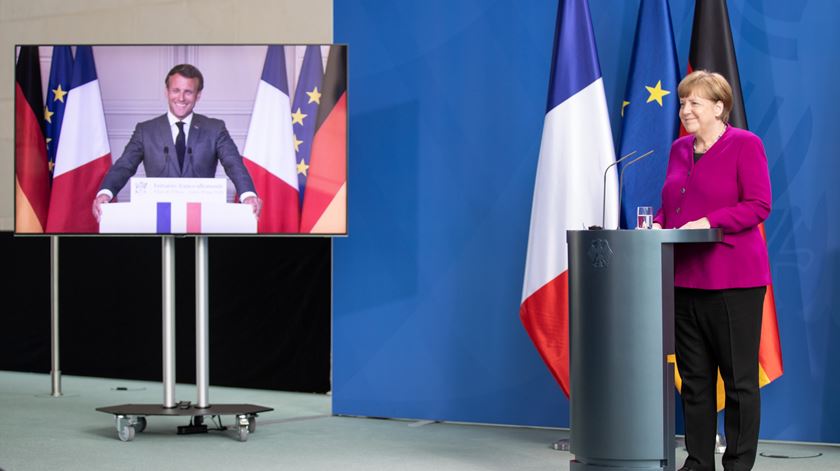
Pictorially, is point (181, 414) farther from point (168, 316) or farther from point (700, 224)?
point (700, 224)

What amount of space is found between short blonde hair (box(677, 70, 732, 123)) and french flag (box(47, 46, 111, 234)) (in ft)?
7.88

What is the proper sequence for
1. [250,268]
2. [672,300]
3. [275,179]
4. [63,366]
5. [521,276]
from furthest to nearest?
[63,366], [250,268], [521,276], [275,179], [672,300]

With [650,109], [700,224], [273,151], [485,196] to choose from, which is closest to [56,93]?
[273,151]

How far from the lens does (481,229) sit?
198 inches

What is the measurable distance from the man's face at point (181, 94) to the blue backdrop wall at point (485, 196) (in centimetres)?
97

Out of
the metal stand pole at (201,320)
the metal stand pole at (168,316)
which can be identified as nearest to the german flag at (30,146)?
the metal stand pole at (168,316)

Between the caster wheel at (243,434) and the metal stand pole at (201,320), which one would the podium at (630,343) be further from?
the metal stand pole at (201,320)

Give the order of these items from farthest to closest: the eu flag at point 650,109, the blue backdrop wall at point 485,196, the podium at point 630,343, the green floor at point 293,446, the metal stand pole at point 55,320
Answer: the metal stand pole at point 55,320, the blue backdrop wall at point 485,196, the eu flag at point 650,109, the green floor at point 293,446, the podium at point 630,343

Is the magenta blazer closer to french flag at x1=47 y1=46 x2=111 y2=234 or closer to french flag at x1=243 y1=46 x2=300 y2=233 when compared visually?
french flag at x1=243 y1=46 x2=300 y2=233

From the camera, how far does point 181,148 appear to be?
454 centimetres

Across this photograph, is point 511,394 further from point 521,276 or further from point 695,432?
point 695,432

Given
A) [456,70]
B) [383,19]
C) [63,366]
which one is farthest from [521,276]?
[63,366]

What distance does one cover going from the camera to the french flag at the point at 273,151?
455 centimetres

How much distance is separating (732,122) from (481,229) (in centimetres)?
128
